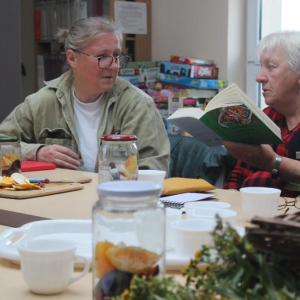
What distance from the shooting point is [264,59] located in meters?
2.60

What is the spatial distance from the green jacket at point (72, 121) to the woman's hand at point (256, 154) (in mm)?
429

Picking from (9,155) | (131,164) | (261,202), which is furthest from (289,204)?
(9,155)

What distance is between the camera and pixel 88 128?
2.86 metres

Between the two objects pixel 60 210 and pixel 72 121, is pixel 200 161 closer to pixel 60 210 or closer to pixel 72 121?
pixel 72 121

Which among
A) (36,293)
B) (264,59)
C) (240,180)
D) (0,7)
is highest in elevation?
(0,7)

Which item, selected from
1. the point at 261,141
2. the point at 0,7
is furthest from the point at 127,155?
the point at 0,7

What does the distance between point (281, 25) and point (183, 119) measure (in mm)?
2371

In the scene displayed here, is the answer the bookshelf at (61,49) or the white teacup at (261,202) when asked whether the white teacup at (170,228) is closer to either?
the white teacup at (261,202)

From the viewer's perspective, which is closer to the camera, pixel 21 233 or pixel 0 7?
pixel 21 233

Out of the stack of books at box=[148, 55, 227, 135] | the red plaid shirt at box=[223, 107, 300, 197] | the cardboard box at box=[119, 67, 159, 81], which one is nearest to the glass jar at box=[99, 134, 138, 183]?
the red plaid shirt at box=[223, 107, 300, 197]

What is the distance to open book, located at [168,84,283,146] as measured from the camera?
2.04 metres

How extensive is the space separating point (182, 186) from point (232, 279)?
1243mm

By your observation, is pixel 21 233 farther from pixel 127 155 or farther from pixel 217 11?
pixel 217 11

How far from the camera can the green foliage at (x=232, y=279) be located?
71cm
